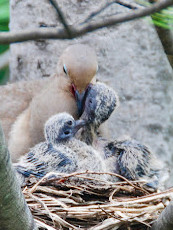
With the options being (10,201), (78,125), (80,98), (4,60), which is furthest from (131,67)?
(10,201)

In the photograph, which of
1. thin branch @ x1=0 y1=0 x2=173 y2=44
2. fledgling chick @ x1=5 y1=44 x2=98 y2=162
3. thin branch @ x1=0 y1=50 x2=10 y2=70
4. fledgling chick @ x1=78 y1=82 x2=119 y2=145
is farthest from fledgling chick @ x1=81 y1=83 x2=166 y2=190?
thin branch @ x1=0 y1=50 x2=10 y2=70

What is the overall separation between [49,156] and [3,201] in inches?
49.7

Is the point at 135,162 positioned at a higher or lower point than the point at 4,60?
higher

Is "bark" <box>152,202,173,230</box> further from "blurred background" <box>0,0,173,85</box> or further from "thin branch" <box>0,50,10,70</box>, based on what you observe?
"thin branch" <box>0,50,10,70</box>

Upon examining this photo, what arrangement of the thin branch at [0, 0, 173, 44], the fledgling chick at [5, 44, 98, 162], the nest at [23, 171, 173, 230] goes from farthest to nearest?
the fledgling chick at [5, 44, 98, 162] → the nest at [23, 171, 173, 230] → the thin branch at [0, 0, 173, 44]

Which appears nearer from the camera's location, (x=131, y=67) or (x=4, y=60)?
(x=131, y=67)

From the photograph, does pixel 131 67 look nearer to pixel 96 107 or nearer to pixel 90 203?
pixel 96 107

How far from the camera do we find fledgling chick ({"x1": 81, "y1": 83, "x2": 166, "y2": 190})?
3.24 meters

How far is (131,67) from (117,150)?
0.92 metres

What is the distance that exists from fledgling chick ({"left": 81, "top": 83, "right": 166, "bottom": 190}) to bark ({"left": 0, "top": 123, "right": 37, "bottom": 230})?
4.34ft

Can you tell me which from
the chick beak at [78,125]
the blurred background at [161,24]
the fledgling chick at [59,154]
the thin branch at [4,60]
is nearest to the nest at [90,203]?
A: the fledgling chick at [59,154]

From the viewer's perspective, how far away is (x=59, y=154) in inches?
121

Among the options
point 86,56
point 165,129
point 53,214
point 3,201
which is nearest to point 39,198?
point 53,214

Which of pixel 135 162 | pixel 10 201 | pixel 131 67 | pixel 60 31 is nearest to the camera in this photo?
pixel 60 31
